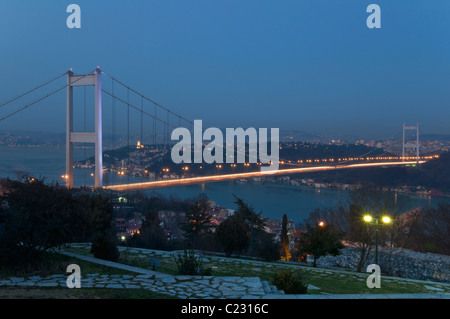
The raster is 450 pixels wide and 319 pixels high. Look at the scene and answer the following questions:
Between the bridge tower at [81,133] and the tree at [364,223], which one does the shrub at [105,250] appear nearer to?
the tree at [364,223]

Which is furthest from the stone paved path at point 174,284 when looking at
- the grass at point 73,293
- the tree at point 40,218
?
the tree at point 40,218

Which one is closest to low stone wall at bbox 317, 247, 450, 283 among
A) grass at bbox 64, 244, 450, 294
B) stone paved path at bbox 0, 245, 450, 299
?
grass at bbox 64, 244, 450, 294

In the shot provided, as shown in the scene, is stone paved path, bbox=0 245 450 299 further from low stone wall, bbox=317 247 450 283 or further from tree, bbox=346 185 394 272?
low stone wall, bbox=317 247 450 283

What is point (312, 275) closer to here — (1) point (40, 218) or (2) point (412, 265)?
(1) point (40, 218)
